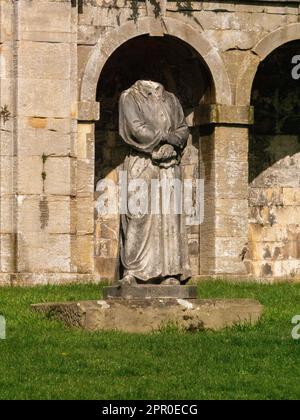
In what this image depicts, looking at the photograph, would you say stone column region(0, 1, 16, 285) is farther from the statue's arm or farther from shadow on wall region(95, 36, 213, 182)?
the statue's arm

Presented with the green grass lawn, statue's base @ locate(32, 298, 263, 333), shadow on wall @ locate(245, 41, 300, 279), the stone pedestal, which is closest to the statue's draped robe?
the stone pedestal

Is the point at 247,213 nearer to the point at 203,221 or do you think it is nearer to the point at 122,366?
the point at 203,221

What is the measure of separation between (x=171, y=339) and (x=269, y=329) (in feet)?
4.60

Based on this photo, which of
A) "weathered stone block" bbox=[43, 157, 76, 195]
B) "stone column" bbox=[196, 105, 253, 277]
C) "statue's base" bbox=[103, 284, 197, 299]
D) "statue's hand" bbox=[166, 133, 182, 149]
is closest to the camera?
"statue's base" bbox=[103, 284, 197, 299]

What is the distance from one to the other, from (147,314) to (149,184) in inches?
62.5

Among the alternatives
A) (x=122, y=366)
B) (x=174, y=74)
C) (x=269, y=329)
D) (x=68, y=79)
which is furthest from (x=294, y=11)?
(x=122, y=366)

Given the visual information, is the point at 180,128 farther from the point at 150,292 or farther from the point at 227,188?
the point at 227,188

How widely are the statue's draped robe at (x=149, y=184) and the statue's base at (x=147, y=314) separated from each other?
1.93ft

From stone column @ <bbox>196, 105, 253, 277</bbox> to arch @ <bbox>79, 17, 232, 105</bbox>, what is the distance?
30 cm

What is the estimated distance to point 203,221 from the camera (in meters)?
29.7

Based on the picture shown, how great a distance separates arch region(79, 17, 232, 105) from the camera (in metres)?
28.3

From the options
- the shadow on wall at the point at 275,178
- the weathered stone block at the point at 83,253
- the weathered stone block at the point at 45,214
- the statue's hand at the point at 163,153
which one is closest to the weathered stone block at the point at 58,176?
the weathered stone block at the point at 45,214

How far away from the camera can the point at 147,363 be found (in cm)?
1861

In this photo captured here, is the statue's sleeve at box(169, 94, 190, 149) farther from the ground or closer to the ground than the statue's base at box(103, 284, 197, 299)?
farther from the ground
